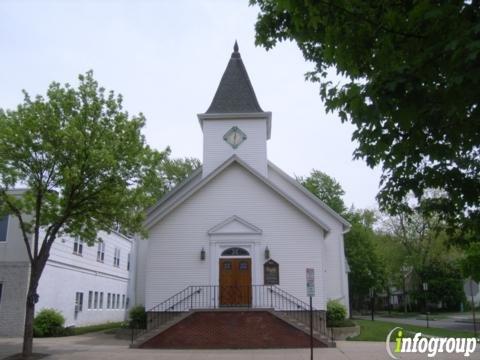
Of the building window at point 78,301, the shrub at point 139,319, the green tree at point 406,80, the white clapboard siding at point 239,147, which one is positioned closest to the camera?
the green tree at point 406,80

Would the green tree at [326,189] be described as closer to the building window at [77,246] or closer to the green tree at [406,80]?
the building window at [77,246]

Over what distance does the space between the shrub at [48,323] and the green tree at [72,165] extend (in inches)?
291

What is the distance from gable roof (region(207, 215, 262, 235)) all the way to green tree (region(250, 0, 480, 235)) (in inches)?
488

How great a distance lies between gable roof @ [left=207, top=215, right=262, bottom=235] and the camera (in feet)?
72.4

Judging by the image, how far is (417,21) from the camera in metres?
6.27

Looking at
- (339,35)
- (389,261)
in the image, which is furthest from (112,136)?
(389,261)

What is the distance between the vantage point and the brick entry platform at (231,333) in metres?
18.7

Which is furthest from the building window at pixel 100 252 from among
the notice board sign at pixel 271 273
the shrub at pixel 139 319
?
the notice board sign at pixel 271 273

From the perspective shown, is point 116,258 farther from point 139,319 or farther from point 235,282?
point 235,282

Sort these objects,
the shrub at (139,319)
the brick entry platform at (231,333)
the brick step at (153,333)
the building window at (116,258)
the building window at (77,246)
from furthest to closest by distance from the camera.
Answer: the building window at (116,258) < the building window at (77,246) < the shrub at (139,319) < the brick entry platform at (231,333) < the brick step at (153,333)

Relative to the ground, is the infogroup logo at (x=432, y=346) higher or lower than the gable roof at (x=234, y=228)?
lower

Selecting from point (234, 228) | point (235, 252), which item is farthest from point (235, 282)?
point (234, 228)

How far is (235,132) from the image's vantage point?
1059 inches

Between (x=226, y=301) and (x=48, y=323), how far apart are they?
8.82 metres
